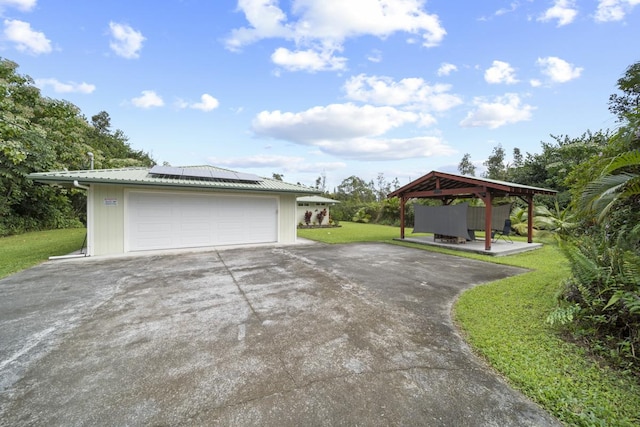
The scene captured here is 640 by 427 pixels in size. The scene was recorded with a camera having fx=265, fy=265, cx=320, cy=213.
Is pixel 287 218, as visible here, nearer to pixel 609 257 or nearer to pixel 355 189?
pixel 609 257

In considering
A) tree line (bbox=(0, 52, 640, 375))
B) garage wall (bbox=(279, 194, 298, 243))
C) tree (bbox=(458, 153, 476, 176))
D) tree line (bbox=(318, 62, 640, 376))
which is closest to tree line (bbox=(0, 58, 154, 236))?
tree line (bbox=(0, 52, 640, 375))

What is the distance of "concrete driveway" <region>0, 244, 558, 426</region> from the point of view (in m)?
1.85

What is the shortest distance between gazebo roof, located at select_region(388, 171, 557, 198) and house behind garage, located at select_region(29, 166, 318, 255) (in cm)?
435

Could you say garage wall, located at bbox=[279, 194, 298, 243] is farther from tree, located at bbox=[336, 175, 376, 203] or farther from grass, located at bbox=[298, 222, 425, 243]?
tree, located at bbox=[336, 175, 376, 203]

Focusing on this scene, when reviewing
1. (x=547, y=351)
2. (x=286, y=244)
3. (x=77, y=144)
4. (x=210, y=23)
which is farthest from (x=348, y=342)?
(x=77, y=144)

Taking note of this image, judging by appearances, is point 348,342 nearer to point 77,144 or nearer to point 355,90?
point 355,90

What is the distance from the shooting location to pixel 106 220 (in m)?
7.97

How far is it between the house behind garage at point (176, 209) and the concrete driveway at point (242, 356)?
118 inches

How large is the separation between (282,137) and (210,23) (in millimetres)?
10237

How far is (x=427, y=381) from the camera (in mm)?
2197

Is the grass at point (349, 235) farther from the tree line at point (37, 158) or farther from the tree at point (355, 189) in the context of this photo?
the tree at point (355, 189)

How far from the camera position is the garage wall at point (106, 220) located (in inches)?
306

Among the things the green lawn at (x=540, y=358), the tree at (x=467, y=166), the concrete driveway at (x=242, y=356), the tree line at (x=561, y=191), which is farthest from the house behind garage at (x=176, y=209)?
the tree at (x=467, y=166)

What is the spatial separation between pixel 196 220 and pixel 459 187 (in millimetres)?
9520
